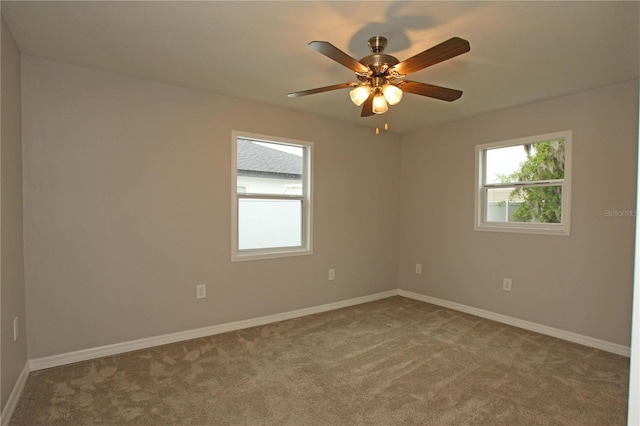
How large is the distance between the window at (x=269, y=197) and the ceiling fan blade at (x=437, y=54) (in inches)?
77.6

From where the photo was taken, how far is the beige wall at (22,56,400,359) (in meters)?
2.57

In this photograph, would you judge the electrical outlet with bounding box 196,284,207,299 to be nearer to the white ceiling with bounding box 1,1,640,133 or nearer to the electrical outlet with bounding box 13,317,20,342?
the electrical outlet with bounding box 13,317,20,342

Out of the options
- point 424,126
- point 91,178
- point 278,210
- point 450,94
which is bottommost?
point 278,210

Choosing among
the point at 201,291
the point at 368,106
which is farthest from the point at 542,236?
the point at 201,291

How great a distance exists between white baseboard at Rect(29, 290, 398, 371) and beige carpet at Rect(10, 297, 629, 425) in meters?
0.07

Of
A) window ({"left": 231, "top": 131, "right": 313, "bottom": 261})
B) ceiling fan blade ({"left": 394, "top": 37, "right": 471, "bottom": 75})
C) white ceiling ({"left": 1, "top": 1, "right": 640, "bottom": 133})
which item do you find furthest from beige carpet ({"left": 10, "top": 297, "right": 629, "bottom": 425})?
white ceiling ({"left": 1, "top": 1, "right": 640, "bottom": 133})

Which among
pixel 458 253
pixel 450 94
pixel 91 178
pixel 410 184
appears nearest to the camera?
pixel 450 94

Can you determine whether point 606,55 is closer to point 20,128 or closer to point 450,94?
point 450,94

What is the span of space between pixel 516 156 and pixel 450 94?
1977 millimetres

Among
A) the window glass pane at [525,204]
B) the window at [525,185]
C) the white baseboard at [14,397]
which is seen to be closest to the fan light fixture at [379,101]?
the window at [525,185]

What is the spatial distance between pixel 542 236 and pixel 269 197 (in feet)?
9.42

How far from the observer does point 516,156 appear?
3.69m

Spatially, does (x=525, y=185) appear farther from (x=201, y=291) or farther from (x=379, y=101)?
(x=201, y=291)

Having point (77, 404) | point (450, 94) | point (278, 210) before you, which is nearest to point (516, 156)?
point (450, 94)
